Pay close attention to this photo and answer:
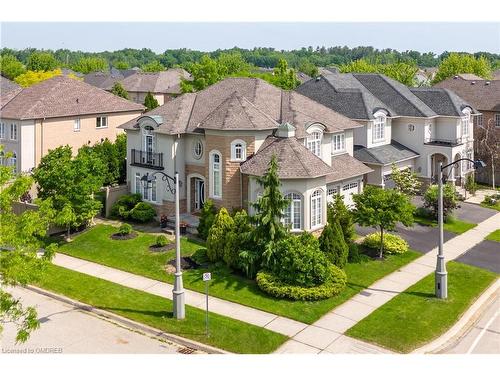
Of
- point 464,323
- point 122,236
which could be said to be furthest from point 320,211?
point 122,236

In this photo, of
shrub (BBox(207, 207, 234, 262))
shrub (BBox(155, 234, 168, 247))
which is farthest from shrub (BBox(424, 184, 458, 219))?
shrub (BBox(155, 234, 168, 247))

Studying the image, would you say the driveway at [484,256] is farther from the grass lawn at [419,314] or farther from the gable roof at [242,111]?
the gable roof at [242,111]

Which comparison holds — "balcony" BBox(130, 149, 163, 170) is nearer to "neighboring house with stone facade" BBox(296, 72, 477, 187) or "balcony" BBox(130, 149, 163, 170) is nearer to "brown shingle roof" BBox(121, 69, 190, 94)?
"neighboring house with stone facade" BBox(296, 72, 477, 187)

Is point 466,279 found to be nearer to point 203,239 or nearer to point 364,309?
point 364,309

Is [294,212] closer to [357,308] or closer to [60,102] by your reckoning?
[357,308]

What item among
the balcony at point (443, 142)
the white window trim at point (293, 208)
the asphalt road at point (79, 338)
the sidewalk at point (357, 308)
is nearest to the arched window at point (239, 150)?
the white window trim at point (293, 208)

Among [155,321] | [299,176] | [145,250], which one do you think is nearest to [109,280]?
[145,250]
